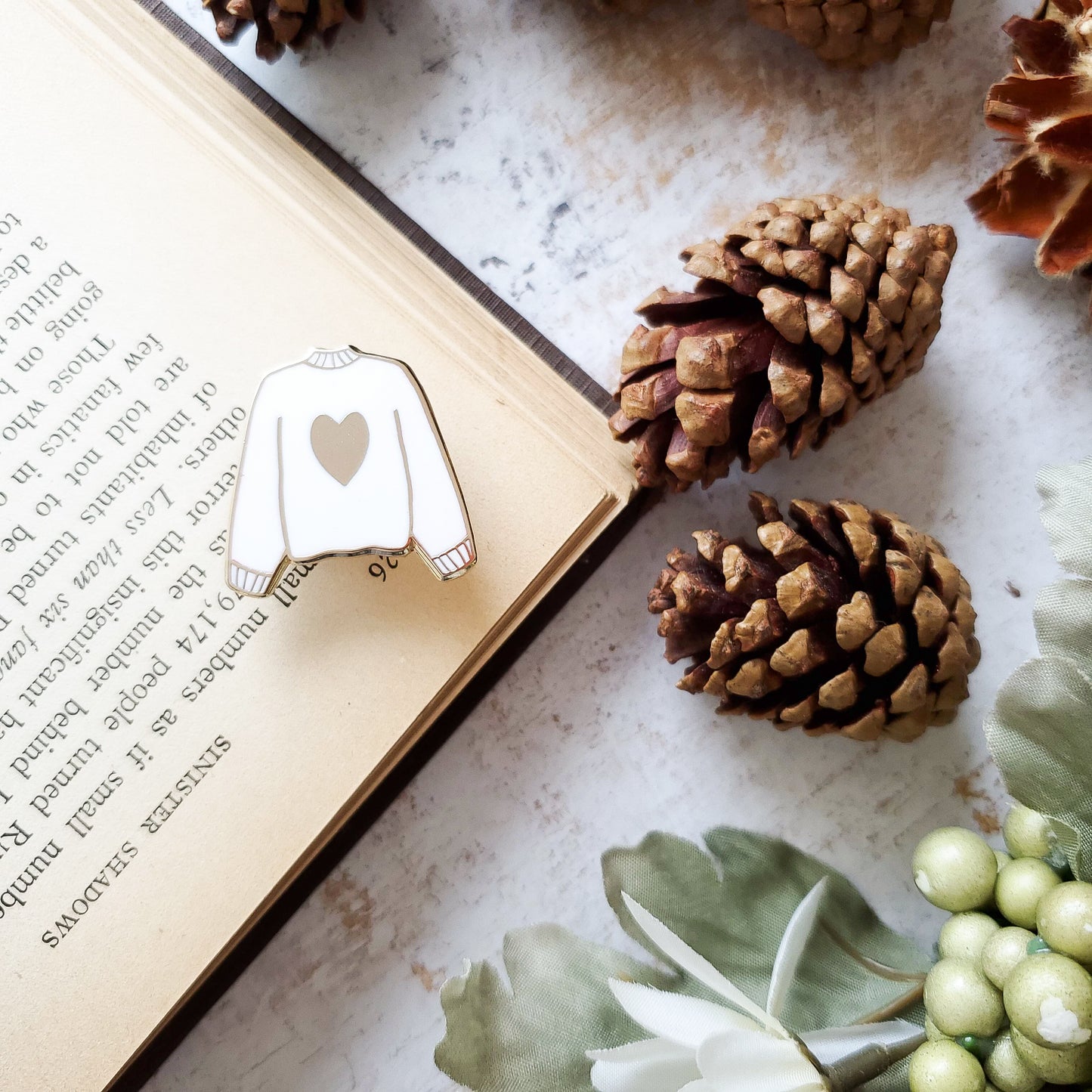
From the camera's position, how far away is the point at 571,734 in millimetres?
614

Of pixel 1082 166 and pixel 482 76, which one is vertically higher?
pixel 482 76

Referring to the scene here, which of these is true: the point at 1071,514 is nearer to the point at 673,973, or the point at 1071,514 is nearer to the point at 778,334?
the point at 778,334

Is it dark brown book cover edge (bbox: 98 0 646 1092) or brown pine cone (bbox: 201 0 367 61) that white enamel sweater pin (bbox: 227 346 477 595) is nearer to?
dark brown book cover edge (bbox: 98 0 646 1092)

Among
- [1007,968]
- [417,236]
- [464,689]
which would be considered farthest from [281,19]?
[1007,968]

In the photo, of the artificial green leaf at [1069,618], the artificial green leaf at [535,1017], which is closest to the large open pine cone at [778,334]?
the artificial green leaf at [1069,618]

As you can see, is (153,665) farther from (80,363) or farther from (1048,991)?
(1048,991)

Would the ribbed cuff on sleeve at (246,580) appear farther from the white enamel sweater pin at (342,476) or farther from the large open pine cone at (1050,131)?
the large open pine cone at (1050,131)

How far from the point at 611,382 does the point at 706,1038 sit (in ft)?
1.22

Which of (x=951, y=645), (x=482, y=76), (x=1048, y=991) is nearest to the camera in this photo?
(x=1048, y=991)

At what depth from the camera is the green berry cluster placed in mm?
392

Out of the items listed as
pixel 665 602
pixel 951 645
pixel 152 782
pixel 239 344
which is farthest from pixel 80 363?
pixel 951 645

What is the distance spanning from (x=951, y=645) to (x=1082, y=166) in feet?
0.88

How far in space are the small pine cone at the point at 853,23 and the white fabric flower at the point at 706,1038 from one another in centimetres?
49

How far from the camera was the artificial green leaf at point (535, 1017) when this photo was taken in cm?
51
